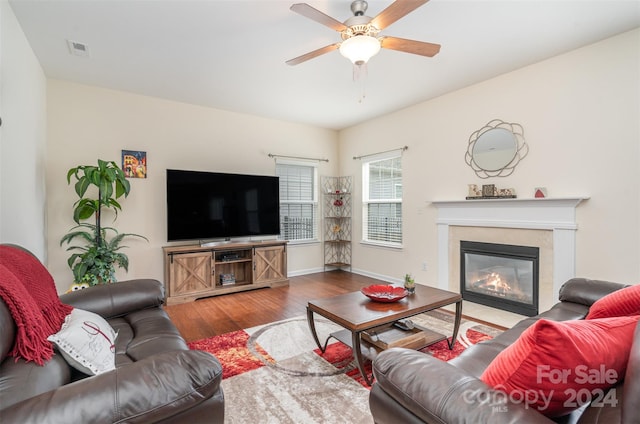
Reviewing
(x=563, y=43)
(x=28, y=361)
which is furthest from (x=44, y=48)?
(x=563, y=43)

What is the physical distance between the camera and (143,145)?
4035 mm

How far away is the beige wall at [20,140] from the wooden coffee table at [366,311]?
234cm

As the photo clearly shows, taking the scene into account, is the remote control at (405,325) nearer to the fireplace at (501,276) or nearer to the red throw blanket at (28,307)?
the fireplace at (501,276)

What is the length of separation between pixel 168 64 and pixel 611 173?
4372mm

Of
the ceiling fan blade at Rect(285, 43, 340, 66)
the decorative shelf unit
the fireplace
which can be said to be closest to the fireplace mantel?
the fireplace

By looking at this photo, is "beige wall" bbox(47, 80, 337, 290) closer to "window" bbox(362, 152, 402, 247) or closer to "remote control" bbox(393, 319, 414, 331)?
"window" bbox(362, 152, 402, 247)

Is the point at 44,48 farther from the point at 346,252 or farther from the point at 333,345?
the point at 346,252

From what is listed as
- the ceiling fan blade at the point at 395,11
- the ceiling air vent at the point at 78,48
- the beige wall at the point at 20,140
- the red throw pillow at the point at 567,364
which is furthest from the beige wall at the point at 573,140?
the beige wall at the point at 20,140

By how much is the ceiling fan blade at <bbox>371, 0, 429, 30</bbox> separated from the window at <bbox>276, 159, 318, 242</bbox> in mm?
3353

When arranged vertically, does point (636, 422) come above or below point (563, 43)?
below

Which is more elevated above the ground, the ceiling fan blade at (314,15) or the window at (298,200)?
the ceiling fan blade at (314,15)

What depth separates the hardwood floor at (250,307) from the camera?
10.1 ft

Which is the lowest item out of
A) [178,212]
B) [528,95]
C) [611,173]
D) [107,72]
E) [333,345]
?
[333,345]

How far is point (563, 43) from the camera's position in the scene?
9.18 ft
